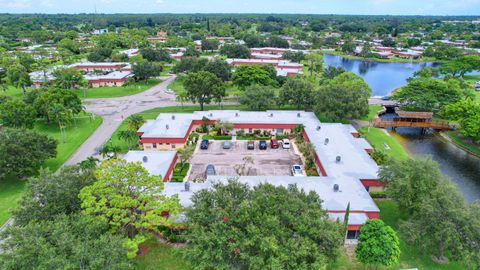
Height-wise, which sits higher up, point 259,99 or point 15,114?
point 259,99

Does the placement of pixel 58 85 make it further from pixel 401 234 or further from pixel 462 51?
pixel 462 51

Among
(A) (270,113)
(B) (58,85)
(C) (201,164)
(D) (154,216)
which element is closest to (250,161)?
(C) (201,164)

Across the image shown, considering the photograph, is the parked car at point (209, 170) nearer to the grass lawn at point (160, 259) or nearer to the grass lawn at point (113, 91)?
the grass lawn at point (160, 259)

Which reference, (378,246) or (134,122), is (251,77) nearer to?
(134,122)

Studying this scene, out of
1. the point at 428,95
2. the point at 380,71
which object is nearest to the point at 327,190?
the point at 428,95

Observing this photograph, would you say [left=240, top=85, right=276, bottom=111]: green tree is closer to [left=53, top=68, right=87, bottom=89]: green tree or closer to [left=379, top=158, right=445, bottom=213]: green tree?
[left=379, top=158, right=445, bottom=213]: green tree

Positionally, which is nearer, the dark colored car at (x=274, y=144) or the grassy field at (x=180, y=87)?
the dark colored car at (x=274, y=144)

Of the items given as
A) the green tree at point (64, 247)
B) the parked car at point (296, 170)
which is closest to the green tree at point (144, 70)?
the parked car at point (296, 170)
